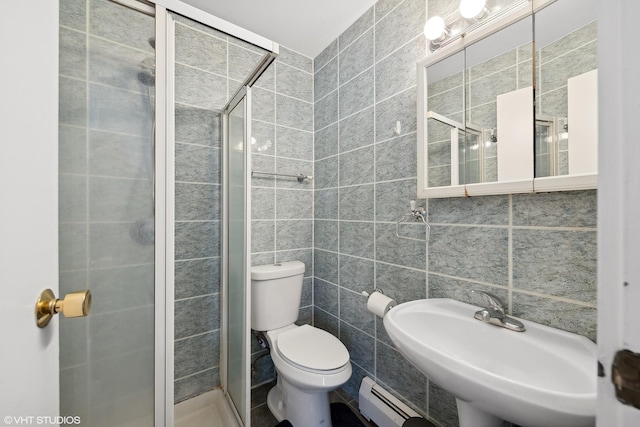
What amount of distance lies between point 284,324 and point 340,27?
202cm

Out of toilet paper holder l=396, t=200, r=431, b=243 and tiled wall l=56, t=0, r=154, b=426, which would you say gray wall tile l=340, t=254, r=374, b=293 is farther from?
tiled wall l=56, t=0, r=154, b=426

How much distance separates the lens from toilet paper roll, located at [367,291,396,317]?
1206 mm

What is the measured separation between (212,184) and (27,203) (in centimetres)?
121

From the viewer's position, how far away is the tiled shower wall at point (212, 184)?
1479 millimetres

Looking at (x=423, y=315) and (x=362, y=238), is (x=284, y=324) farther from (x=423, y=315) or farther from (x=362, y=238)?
(x=423, y=315)

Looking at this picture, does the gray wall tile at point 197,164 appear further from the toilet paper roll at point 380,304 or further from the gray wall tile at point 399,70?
the toilet paper roll at point 380,304

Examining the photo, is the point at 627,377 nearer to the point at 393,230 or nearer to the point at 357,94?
the point at 393,230

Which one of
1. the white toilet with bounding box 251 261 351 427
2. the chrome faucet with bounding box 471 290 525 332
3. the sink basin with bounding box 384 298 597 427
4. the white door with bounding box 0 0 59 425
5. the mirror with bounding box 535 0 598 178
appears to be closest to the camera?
the white door with bounding box 0 0 59 425

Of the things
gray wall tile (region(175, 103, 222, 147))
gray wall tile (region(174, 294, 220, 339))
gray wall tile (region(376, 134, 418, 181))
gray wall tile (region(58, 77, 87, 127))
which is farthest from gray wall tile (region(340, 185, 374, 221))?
gray wall tile (region(58, 77, 87, 127))

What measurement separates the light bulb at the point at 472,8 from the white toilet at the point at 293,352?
1.52 m

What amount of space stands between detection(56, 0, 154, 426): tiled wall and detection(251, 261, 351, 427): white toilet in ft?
2.04

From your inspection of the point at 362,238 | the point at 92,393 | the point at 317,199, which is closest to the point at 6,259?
the point at 92,393

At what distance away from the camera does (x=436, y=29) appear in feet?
3.47

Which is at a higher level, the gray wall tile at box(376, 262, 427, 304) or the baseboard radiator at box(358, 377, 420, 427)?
the gray wall tile at box(376, 262, 427, 304)
